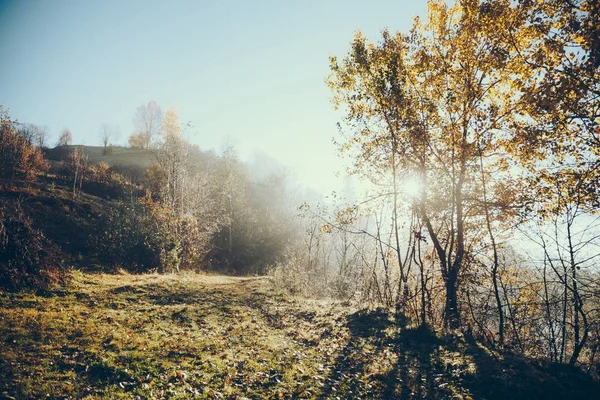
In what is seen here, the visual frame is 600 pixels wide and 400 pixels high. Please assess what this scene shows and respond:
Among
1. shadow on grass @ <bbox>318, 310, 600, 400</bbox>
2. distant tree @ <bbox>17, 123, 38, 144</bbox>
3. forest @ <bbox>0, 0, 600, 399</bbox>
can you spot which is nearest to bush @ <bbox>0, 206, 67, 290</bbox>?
forest @ <bbox>0, 0, 600, 399</bbox>

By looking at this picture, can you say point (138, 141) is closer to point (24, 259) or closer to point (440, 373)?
point (24, 259)

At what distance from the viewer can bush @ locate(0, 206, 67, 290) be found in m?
11.2

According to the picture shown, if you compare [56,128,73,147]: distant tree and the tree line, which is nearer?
the tree line

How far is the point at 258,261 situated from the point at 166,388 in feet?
116

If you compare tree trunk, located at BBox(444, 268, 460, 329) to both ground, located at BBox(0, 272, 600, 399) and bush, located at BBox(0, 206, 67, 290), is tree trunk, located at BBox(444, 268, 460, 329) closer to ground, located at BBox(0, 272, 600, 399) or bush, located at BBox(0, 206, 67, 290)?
ground, located at BBox(0, 272, 600, 399)

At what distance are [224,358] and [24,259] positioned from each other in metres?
8.96

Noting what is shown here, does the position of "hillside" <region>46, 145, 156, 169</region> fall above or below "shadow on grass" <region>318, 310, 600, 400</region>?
above

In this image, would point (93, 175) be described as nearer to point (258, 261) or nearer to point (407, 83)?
point (258, 261)

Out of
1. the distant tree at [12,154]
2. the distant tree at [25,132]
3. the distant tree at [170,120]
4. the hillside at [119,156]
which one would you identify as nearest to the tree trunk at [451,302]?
the distant tree at [12,154]

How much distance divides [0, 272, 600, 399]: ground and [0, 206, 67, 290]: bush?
0.74 metres

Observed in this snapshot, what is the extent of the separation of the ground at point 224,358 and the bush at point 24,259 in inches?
29.3

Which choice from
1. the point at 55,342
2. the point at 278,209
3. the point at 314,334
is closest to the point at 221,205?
the point at 278,209

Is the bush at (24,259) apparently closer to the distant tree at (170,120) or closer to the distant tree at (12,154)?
the distant tree at (12,154)

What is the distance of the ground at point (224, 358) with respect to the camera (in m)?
6.82
